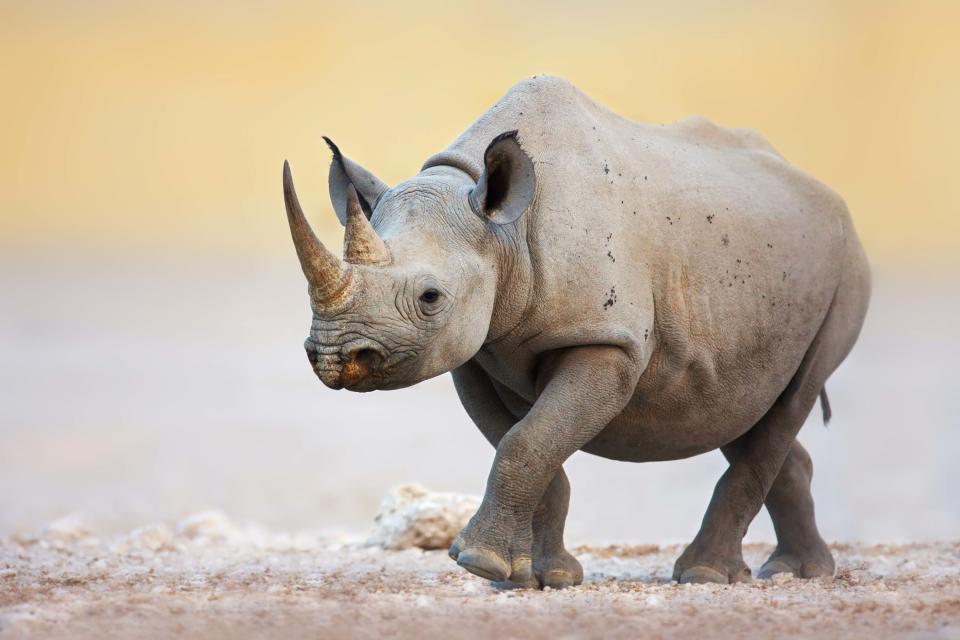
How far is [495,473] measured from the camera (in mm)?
6738

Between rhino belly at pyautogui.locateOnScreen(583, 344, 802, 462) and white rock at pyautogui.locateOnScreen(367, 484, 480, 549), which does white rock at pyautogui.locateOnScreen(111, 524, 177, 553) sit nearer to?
white rock at pyautogui.locateOnScreen(367, 484, 480, 549)

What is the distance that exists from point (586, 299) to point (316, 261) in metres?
1.43

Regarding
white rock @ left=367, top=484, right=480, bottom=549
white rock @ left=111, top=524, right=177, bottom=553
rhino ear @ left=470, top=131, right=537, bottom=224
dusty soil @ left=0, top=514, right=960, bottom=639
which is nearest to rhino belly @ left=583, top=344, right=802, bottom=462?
dusty soil @ left=0, top=514, right=960, bottom=639

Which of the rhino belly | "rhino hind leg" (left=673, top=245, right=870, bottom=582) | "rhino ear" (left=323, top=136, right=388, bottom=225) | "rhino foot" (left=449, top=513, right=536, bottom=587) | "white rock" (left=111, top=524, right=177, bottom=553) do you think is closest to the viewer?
"rhino foot" (left=449, top=513, right=536, bottom=587)

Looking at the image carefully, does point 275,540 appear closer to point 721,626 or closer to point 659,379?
point 659,379

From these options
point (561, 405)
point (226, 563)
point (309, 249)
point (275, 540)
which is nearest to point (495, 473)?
point (561, 405)

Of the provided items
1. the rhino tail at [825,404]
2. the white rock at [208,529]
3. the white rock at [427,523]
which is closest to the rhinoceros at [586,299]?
the rhino tail at [825,404]

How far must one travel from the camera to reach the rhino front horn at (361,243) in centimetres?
630

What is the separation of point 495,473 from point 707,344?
4.79 feet

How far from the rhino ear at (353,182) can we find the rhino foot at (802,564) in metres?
3.37

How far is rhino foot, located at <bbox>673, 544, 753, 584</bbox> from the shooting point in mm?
7989

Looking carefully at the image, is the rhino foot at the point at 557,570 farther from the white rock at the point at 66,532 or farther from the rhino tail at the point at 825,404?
the white rock at the point at 66,532

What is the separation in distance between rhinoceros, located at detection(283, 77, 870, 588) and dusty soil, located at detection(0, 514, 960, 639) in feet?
2.00

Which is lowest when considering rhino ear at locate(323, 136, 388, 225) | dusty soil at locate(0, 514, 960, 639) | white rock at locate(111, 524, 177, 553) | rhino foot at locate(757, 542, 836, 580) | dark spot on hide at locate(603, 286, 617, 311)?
dusty soil at locate(0, 514, 960, 639)
